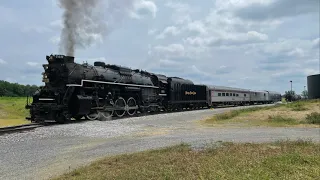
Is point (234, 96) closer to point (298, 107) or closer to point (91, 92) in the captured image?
point (298, 107)

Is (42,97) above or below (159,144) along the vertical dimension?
above

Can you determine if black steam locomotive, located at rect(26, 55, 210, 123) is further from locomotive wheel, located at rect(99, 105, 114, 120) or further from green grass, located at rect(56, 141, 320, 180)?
green grass, located at rect(56, 141, 320, 180)

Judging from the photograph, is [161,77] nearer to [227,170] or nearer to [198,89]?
[198,89]

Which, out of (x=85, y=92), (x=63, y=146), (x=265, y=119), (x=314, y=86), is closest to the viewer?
(x=63, y=146)

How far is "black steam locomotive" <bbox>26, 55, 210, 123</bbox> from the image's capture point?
20156 mm

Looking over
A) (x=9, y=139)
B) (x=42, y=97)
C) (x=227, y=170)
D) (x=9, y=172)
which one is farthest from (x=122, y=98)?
(x=227, y=170)

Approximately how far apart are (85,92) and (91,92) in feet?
2.15

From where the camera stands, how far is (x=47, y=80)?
70.4 feet

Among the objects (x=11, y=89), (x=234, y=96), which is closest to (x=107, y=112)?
(x=234, y=96)

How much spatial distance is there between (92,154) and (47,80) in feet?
38.4

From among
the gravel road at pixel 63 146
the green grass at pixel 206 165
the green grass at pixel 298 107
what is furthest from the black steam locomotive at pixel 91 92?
the green grass at pixel 298 107

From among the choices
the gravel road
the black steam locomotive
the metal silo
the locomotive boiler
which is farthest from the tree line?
the gravel road

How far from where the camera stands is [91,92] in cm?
2309

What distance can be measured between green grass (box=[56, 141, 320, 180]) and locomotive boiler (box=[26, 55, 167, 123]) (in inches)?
441
